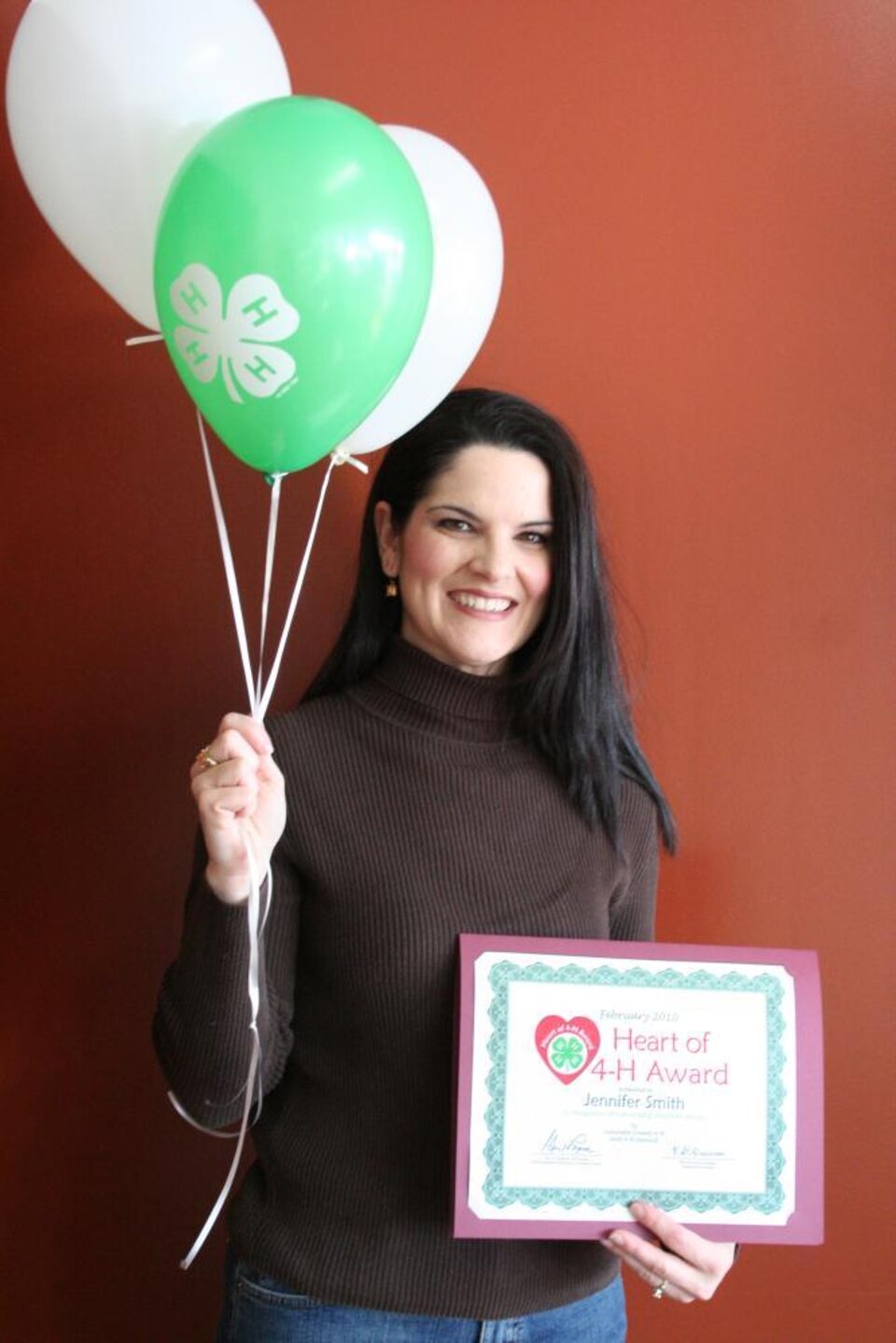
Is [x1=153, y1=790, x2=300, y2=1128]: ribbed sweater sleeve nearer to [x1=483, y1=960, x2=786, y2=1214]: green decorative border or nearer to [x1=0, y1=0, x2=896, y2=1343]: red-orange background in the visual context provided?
[x1=483, y1=960, x2=786, y2=1214]: green decorative border

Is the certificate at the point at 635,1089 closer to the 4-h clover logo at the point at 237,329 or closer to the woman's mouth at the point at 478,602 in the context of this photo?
the woman's mouth at the point at 478,602

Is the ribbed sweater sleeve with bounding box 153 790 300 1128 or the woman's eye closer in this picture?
the ribbed sweater sleeve with bounding box 153 790 300 1128

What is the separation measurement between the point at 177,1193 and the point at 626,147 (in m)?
1.44

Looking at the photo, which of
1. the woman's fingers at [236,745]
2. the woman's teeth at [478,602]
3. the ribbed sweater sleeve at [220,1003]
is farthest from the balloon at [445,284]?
the ribbed sweater sleeve at [220,1003]

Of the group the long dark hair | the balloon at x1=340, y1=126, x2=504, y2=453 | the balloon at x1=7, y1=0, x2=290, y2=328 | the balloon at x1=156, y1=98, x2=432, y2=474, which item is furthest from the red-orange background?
the balloon at x1=156, y1=98, x2=432, y2=474

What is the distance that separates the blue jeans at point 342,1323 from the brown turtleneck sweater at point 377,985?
0.06 ft

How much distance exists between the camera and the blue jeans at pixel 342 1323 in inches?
51.5

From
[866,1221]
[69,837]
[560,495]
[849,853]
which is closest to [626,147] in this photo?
[560,495]

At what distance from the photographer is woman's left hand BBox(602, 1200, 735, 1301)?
4.39ft

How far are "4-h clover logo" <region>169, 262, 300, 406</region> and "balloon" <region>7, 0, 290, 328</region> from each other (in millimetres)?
146

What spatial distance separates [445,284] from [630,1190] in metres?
0.90

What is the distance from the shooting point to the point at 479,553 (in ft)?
4.77

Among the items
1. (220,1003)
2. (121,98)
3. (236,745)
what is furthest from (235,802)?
(121,98)
